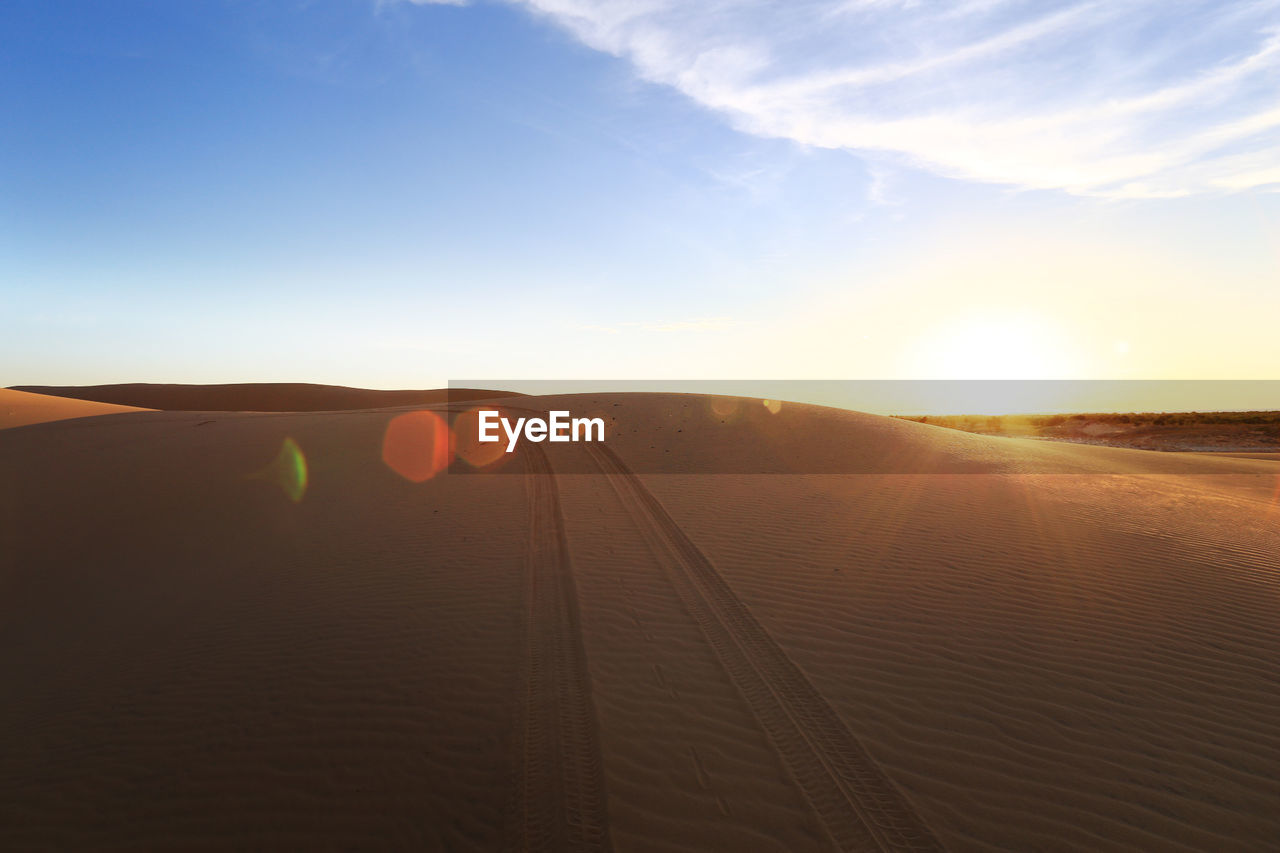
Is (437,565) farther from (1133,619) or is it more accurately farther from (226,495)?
(1133,619)

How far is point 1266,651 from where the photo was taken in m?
5.66

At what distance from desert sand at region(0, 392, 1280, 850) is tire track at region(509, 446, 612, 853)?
27 mm

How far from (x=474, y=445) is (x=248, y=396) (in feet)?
199

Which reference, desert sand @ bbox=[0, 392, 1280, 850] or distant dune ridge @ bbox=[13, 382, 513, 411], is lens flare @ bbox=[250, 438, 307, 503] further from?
distant dune ridge @ bbox=[13, 382, 513, 411]

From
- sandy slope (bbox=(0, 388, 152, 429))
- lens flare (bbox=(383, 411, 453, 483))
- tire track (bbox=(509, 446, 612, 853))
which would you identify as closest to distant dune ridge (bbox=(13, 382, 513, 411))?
sandy slope (bbox=(0, 388, 152, 429))

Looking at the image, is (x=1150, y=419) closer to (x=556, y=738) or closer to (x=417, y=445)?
(x=417, y=445)

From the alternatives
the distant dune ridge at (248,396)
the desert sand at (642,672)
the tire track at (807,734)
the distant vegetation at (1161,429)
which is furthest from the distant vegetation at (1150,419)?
the distant dune ridge at (248,396)

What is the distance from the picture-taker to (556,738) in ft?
14.7

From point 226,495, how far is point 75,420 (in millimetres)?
12887

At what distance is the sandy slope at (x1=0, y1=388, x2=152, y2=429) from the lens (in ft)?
70.6

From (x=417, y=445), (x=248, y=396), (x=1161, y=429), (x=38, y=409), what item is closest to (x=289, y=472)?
(x=417, y=445)

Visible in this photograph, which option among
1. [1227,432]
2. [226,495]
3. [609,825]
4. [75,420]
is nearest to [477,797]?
[609,825]

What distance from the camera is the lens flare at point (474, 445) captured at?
1648 cm

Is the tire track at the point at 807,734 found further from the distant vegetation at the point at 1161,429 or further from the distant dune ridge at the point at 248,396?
the distant dune ridge at the point at 248,396
